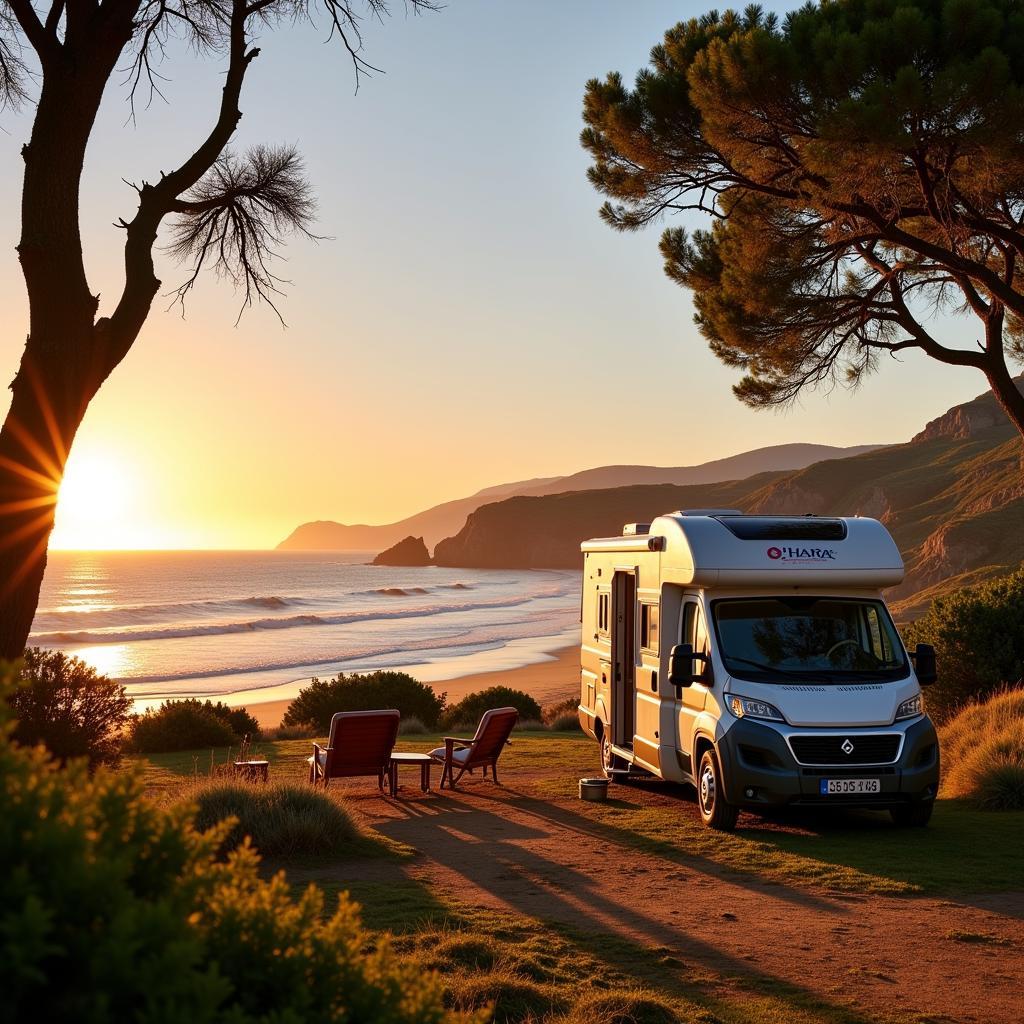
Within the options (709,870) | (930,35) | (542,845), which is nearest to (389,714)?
(542,845)

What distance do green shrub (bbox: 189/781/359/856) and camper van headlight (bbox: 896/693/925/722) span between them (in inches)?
184

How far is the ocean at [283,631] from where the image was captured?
40.9m

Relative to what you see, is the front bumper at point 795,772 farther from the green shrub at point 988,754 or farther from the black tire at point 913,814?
the green shrub at point 988,754

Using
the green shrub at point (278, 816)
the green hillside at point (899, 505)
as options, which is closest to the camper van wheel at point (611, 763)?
the green shrub at point (278, 816)

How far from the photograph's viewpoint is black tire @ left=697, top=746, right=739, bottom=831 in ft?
33.3

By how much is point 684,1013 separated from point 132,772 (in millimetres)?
3861

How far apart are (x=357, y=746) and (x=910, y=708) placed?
220 inches

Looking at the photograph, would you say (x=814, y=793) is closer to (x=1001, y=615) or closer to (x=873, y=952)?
(x=873, y=952)

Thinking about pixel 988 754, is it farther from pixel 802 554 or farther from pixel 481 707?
pixel 481 707

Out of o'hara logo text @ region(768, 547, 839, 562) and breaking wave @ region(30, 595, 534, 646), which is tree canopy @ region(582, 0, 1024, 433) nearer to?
o'hara logo text @ region(768, 547, 839, 562)

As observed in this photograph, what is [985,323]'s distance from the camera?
1686cm

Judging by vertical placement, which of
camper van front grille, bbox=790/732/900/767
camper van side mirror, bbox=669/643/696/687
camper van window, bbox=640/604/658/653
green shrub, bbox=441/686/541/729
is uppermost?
camper van window, bbox=640/604/658/653

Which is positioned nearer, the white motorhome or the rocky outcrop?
the white motorhome

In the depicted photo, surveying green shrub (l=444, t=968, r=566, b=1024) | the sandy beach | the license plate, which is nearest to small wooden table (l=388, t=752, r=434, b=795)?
the license plate
